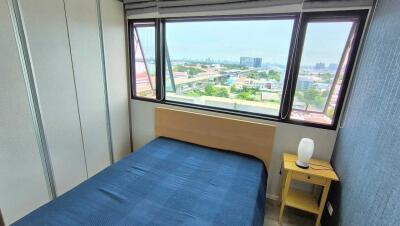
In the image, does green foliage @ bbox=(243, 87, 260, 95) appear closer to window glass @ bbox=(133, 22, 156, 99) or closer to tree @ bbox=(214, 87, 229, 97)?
tree @ bbox=(214, 87, 229, 97)

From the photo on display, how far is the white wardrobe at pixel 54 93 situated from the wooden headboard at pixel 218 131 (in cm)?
76

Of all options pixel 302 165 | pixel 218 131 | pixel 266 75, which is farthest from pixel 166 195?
pixel 266 75

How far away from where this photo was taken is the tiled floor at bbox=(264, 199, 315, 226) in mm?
1951

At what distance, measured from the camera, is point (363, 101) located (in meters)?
1.56

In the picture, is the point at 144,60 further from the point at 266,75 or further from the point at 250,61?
the point at 266,75

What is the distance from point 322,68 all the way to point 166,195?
1.83 meters

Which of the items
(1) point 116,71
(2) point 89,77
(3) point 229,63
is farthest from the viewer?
(1) point 116,71

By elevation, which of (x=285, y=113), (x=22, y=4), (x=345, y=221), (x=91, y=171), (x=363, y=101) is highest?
(x=22, y=4)

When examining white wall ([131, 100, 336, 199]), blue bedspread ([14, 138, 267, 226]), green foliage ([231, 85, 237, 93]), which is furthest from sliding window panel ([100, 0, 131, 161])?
green foliage ([231, 85, 237, 93])

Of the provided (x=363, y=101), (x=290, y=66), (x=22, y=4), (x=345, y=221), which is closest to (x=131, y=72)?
(x=22, y=4)

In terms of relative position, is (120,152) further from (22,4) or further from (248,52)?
(248,52)

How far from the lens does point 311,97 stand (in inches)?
80.4

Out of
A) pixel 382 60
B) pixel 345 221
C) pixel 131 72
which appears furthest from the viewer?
pixel 131 72

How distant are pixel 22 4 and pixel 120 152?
1.94 meters
